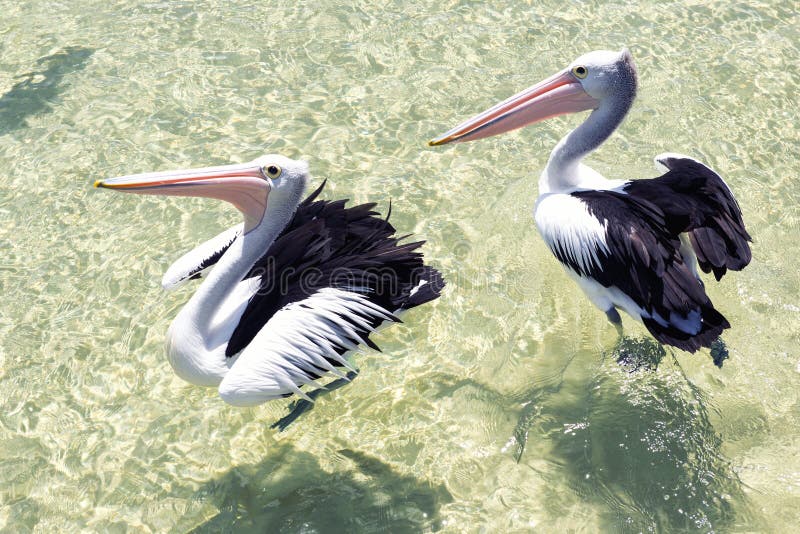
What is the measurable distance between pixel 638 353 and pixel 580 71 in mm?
1388

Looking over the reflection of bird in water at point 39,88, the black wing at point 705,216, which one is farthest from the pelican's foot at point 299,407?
the reflection of bird in water at point 39,88

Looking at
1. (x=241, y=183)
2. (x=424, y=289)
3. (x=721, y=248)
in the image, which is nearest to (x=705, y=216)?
(x=721, y=248)

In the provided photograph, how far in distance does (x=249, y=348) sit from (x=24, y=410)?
4.46ft

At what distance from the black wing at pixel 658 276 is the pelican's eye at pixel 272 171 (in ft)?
4.61

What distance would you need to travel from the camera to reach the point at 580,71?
3.43 meters

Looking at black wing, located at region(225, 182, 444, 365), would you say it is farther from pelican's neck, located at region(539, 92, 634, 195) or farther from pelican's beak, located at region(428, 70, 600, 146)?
pelican's neck, located at region(539, 92, 634, 195)

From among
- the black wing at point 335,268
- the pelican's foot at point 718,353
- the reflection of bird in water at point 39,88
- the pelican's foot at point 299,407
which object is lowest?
the pelican's foot at point 299,407

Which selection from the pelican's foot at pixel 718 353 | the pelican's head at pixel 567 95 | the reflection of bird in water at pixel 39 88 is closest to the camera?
the pelican's foot at pixel 718 353

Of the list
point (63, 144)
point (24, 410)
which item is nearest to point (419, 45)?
point (63, 144)

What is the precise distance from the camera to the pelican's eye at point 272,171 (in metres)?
2.87

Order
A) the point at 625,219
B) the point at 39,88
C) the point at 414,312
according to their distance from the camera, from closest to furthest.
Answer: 1. the point at 625,219
2. the point at 414,312
3. the point at 39,88

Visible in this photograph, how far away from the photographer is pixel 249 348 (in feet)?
9.17

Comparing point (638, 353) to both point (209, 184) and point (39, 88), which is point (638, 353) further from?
point (39, 88)

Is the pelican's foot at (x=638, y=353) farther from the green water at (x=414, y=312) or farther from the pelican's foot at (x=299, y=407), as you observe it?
the pelican's foot at (x=299, y=407)
